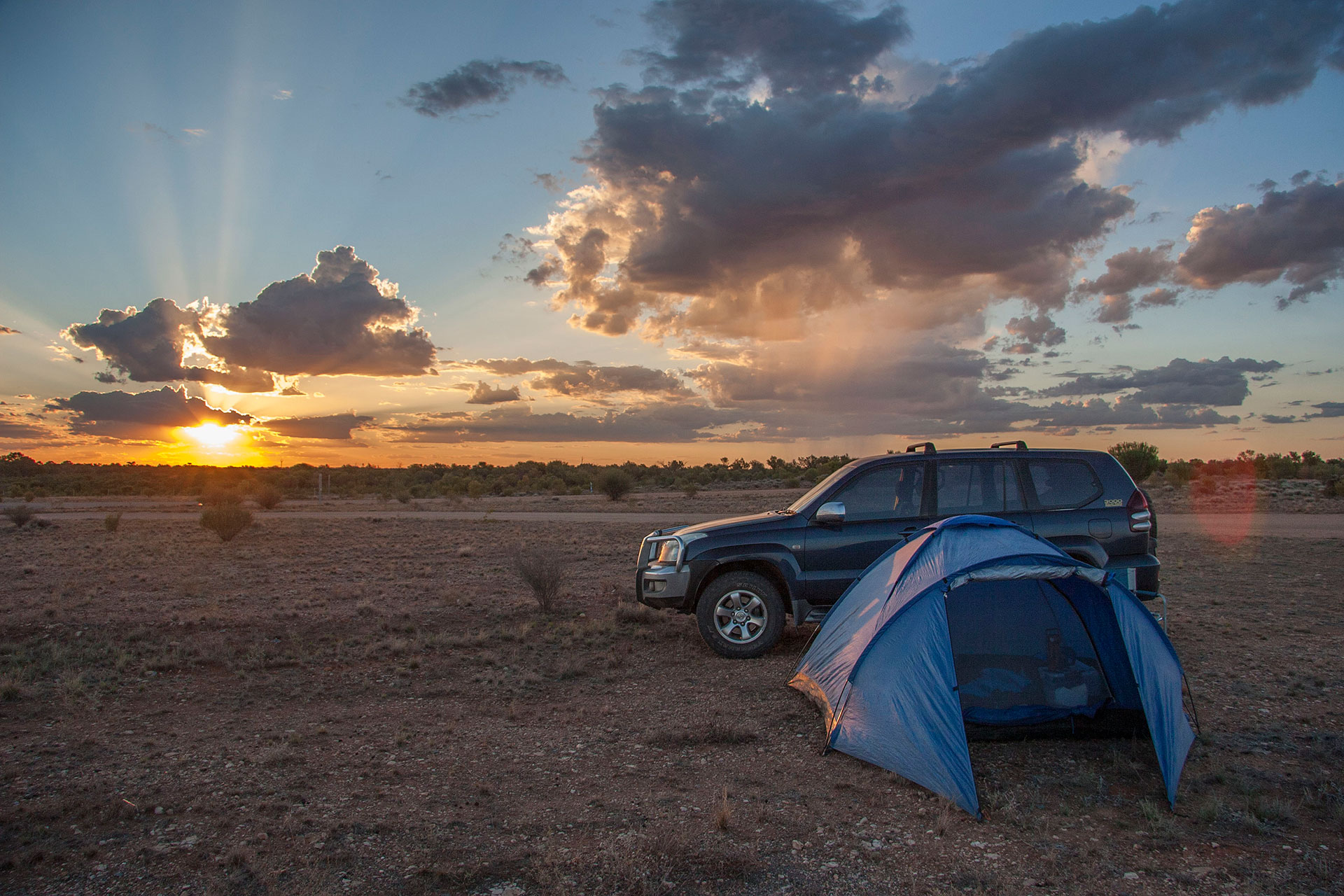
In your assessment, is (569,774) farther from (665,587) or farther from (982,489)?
(982,489)

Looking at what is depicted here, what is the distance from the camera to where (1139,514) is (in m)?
7.78

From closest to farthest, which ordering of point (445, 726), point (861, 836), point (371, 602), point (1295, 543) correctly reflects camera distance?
point (861, 836) < point (445, 726) < point (371, 602) < point (1295, 543)

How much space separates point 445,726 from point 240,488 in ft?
183

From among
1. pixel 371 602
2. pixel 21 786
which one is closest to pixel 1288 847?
pixel 21 786

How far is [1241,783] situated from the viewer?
16.1ft

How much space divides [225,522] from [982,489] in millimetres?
22182

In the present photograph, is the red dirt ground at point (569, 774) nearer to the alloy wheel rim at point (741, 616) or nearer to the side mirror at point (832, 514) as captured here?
the alloy wheel rim at point (741, 616)

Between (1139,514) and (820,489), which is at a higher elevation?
(820,489)

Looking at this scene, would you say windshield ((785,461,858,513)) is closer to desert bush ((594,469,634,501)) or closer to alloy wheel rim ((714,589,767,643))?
alloy wheel rim ((714,589,767,643))

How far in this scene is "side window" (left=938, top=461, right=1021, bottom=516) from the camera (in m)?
7.82

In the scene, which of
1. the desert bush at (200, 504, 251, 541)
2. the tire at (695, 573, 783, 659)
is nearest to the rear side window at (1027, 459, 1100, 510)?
the tire at (695, 573, 783, 659)

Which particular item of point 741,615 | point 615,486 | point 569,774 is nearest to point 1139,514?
point 741,615

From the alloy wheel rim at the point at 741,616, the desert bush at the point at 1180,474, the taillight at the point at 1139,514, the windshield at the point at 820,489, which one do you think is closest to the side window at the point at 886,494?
the windshield at the point at 820,489

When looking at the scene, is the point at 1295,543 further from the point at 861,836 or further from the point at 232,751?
the point at 232,751
